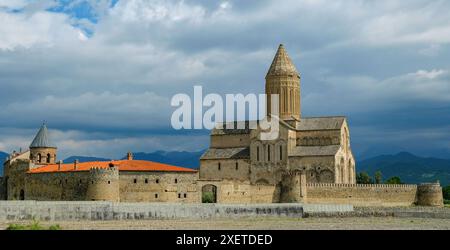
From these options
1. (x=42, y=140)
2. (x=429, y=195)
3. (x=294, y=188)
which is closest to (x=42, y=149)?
(x=42, y=140)

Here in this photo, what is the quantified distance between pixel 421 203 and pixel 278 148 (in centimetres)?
1198

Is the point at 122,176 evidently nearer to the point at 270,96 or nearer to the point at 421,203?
the point at 270,96

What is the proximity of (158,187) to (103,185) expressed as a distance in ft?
13.0

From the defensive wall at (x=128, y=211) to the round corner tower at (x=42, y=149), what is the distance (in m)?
19.9

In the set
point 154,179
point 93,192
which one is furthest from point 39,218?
point 154,179

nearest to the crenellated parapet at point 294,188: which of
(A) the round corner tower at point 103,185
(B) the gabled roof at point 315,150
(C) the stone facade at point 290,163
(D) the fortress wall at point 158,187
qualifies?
(C) the stone facade at point 290,163

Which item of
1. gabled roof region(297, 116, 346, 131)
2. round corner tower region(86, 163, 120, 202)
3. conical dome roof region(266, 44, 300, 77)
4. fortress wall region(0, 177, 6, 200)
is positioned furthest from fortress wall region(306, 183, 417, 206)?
fortress wall region(0, 177, 6, 200)

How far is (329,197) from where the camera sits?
54.0 meters

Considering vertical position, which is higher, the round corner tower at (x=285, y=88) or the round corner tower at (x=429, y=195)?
the round corner tower at (x=285, y=88)

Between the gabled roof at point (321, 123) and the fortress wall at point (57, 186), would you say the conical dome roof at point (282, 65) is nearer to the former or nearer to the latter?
the gabled roof at point (321, 123)

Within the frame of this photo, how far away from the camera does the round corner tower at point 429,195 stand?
56934 millimetres

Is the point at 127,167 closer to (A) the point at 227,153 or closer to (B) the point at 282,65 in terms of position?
(A) the point at 227,153

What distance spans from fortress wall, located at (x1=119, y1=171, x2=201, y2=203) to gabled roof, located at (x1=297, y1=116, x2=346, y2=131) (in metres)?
14.2

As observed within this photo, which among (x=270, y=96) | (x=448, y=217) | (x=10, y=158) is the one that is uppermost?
(x=270, y=96)
